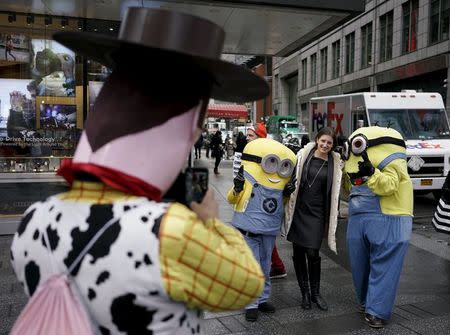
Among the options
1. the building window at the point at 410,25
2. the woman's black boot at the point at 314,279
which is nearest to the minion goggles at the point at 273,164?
the woman's black boot at the point at 314,279

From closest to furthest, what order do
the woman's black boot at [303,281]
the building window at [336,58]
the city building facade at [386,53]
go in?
the woman's black boot at [303,281] → the city building facade at [386,53] → the building window at [336,58]

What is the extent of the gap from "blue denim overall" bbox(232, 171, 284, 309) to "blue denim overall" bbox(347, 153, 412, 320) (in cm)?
72

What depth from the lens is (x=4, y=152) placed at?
27.0ft

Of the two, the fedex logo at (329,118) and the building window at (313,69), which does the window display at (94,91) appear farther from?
the building window at (313,69)

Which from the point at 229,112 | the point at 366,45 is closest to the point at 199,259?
the point at 366,45

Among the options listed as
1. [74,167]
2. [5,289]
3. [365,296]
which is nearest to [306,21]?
[365,296]

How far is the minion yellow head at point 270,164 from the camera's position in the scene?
455 cm

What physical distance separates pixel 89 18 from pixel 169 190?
7.56 m

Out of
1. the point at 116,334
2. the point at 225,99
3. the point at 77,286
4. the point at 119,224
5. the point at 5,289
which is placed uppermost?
the point at 225,99

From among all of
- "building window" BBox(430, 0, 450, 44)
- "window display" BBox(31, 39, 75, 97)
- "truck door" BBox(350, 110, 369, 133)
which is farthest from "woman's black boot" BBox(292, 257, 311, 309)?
"building window" BBox(430, 0, 450, 44)

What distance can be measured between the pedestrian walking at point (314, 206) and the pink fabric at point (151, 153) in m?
3.36

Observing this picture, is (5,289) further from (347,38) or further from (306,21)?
(347,38)

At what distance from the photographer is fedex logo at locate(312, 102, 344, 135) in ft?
48.8

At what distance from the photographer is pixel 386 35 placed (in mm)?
29828
